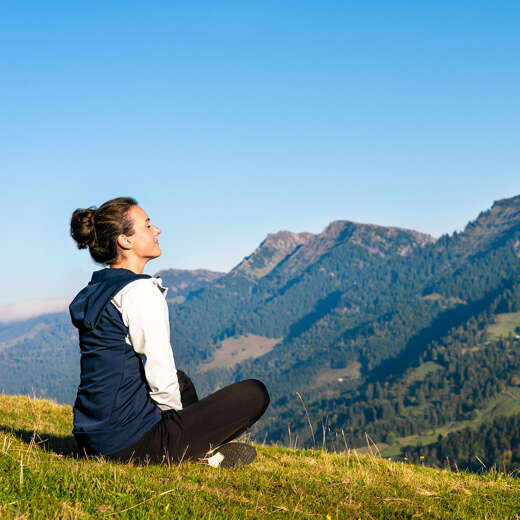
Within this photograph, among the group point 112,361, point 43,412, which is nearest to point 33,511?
point 112,361

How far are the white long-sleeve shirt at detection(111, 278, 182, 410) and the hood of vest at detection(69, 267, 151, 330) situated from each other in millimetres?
124

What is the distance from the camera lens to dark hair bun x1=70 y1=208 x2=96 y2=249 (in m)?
6.25

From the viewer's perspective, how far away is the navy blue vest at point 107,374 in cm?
586

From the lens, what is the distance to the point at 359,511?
563cm

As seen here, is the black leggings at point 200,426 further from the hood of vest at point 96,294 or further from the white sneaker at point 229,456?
the hood of vest at point 96,294

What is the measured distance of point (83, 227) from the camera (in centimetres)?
626

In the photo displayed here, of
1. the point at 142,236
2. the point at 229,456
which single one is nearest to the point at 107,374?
the point at 142,236

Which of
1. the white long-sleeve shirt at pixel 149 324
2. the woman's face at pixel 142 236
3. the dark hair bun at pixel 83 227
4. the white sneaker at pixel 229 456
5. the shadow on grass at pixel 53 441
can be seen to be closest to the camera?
the white long-sleeve shirt at pixel 149 324

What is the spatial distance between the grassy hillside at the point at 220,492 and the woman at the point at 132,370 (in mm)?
331

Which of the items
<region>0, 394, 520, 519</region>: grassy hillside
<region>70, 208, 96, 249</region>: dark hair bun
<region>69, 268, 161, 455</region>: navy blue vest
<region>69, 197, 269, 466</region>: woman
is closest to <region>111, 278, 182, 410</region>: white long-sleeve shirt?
<region>69, 197, 269, 466</region>: woman

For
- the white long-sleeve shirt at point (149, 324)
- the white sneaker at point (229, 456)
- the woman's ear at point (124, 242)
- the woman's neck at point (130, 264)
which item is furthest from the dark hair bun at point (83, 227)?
the white sneaker at point (229, 456)

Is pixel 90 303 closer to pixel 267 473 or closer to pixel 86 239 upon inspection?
pixel 86 239

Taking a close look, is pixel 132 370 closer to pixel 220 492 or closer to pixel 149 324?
pixel 149 324

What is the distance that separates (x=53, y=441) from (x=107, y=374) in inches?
163
